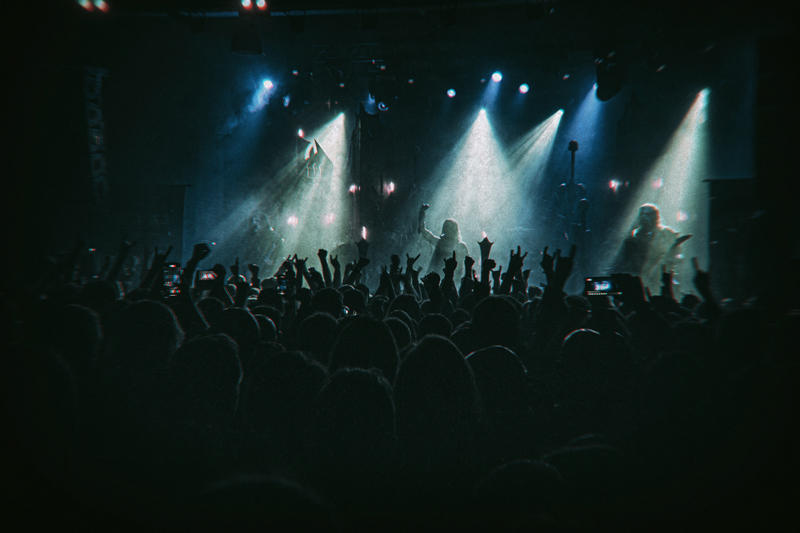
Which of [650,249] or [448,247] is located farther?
[448,247]

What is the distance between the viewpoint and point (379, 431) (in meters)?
1.13

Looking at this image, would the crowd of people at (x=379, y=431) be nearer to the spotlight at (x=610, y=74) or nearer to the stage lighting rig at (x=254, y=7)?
the stage lighting rig at (x=254, y=7)

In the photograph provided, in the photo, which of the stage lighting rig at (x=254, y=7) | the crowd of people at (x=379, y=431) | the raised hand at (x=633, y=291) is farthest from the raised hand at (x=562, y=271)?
the stage lighting rig at (x=254, y=7)

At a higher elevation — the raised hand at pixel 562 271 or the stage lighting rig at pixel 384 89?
the stage lighting rig at pixel 384 89

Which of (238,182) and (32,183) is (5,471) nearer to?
(32,183)

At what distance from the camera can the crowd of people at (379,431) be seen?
0.88 m

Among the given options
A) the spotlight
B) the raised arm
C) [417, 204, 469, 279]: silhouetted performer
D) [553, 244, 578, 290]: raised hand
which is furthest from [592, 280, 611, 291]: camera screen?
the raised arm

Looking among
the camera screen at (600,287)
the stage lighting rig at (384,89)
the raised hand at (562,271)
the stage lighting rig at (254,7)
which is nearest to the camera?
the raised hand at (562,271)

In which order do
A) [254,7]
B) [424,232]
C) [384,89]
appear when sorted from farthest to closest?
[424,232], [384,89], [254,7]

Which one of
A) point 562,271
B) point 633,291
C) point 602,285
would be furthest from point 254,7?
point 633,291

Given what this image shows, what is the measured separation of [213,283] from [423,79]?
36.5 feet

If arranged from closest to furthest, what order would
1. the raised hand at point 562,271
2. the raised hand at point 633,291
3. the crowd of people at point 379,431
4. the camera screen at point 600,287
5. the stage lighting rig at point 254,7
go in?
1. the crowd of people at point 379,431
2. the raised hand at point 633,291
3. the raised hand at point 562,271
4. the camera screen at point 600,287
5. the stage lighting rig at point 254,7

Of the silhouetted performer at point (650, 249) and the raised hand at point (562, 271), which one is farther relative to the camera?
the silhouetted performer at point (650, 249)

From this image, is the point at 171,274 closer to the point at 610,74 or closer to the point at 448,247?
the point at 448,247
